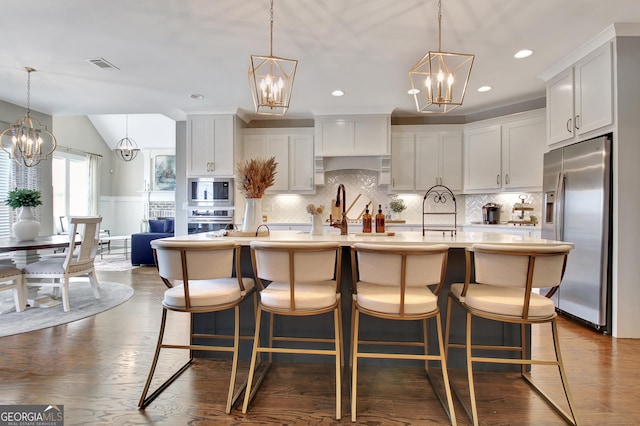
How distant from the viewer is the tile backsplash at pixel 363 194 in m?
5.39

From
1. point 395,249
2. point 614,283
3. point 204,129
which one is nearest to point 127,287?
point 204,129

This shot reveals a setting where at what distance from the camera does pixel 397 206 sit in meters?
5.34

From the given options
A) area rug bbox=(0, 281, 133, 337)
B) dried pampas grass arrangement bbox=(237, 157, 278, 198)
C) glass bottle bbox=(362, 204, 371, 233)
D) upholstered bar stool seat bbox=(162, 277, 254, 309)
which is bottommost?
area rug bbox=(0, 281, 133, 337)

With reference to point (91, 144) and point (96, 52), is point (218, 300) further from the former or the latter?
point (91, 144)

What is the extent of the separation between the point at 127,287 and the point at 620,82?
6.03m

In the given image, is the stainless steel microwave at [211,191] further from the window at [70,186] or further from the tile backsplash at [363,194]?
the window at [70,186]

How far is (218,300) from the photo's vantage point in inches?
72.1

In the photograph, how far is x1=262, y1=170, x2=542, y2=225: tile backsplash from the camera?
17.7ft

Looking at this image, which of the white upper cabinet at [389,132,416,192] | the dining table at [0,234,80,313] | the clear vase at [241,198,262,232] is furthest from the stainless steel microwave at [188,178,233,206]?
the clear vase at [241,198,262,232]

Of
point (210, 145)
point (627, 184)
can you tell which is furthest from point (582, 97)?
point (210, 145)

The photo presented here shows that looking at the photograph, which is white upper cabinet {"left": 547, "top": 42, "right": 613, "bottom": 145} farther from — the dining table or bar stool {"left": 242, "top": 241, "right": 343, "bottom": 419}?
the dining table
